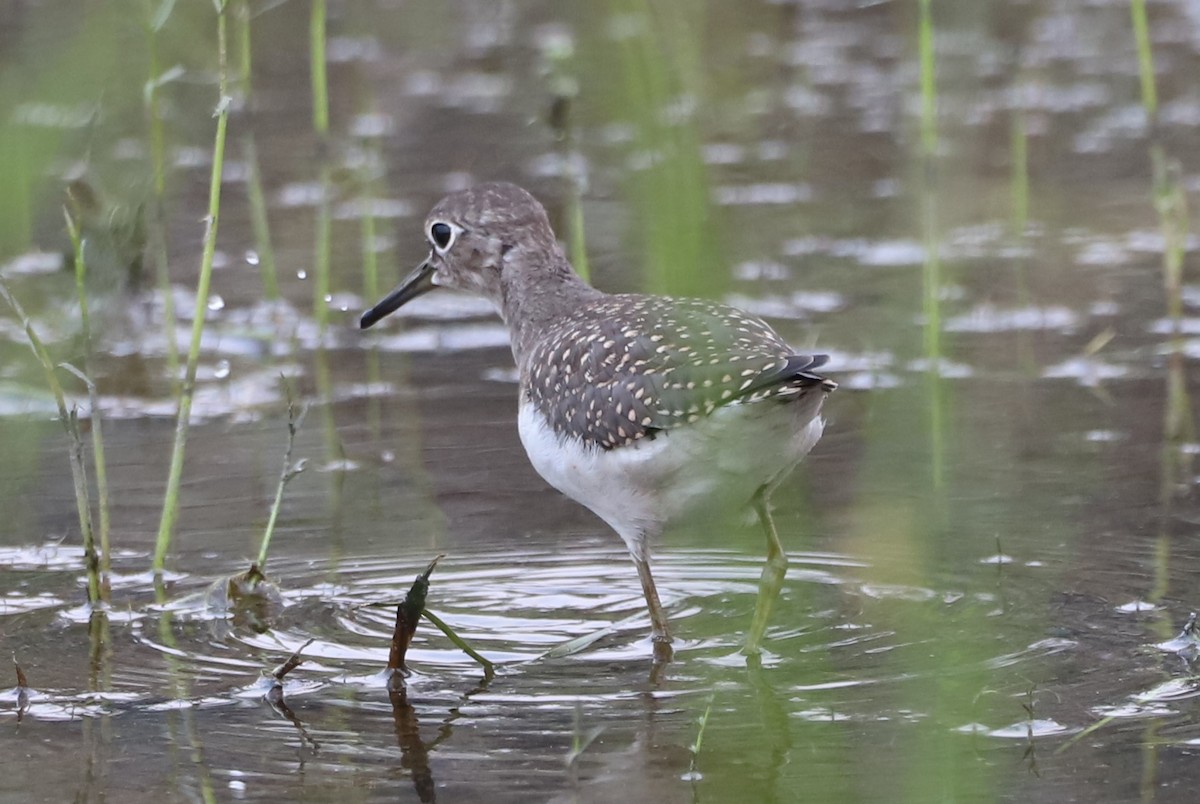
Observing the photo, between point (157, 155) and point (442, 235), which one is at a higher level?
point (157, 155)

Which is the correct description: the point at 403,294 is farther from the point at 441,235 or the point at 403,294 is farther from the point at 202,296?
the point at 202,296

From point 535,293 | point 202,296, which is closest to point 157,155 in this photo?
point 202,296

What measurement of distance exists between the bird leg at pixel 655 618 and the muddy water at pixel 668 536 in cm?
7

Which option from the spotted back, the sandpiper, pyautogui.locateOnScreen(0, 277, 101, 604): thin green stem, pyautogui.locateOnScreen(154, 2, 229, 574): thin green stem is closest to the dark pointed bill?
the sandpiper

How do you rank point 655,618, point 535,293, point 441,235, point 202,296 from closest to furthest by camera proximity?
point 655,618 < point 202,296 < point 535,293 < point 441,235

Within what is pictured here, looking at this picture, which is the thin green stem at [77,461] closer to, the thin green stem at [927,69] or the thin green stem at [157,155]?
the thin green stem at [157,155]

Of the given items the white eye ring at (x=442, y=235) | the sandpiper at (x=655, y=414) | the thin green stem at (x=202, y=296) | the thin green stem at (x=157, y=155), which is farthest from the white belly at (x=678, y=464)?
the thin green stem at (x=157, y=155)

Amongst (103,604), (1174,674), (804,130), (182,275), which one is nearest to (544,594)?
(103,604)

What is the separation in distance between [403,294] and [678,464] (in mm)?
2042

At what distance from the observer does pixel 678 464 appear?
4.46 m

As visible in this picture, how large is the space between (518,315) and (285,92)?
763cm

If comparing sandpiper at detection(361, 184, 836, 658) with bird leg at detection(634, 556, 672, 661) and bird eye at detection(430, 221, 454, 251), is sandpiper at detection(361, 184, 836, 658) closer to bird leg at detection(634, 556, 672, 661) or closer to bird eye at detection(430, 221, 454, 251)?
bird leg at detection(634, 556, 672, 661)

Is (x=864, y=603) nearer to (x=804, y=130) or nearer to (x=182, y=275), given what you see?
(x=182, y=275)

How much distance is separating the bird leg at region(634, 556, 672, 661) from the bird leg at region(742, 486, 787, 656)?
0.19 m
